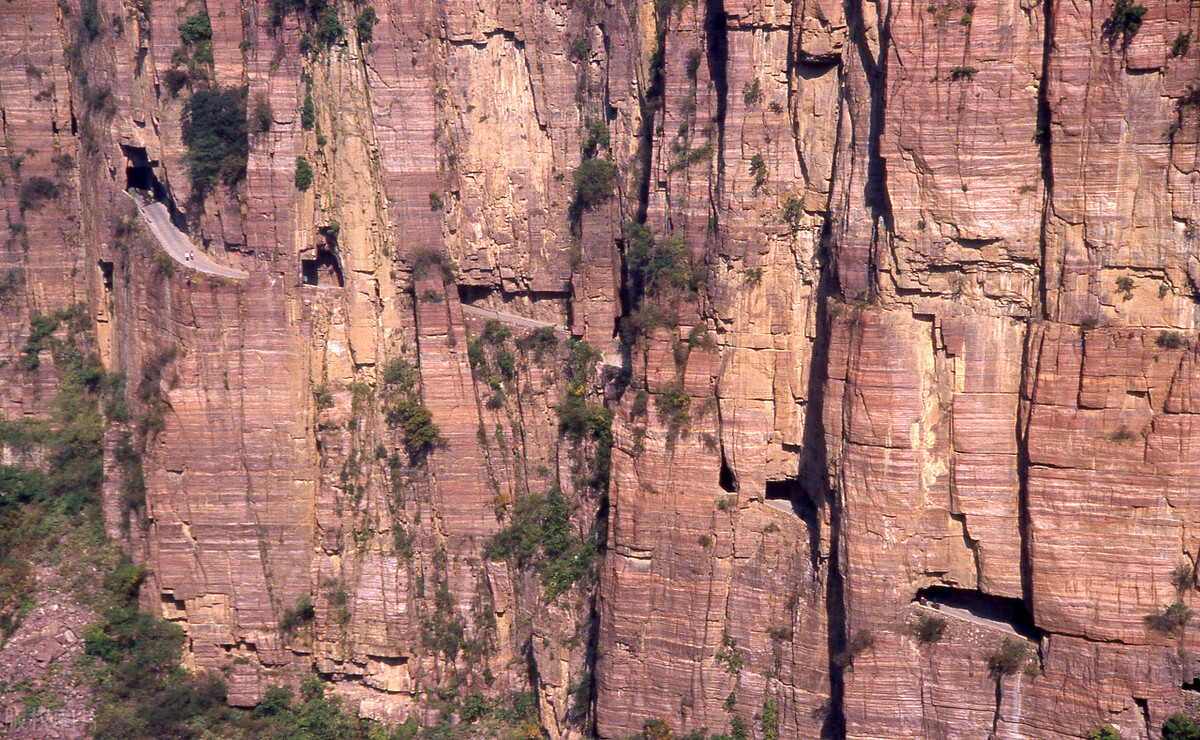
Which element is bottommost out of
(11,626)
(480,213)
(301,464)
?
(11,626)

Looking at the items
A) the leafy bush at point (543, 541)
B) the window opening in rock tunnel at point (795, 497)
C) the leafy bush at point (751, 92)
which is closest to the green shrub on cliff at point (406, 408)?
the leafy bush at point (543, 541)

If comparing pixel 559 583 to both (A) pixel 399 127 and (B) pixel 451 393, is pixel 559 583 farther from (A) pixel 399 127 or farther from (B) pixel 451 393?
(A) pixel 399 127

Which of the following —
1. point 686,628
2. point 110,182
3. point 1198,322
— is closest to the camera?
point 1198,322

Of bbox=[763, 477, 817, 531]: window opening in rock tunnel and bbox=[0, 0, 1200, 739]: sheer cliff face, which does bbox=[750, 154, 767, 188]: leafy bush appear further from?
bbox=[763, 477, 817, 531]: window opening in rock tunnel

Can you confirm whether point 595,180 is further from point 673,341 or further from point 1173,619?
point 1173,619

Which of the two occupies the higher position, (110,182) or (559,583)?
(110,182)

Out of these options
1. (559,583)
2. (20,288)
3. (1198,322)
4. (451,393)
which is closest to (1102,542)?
(1198,322)
